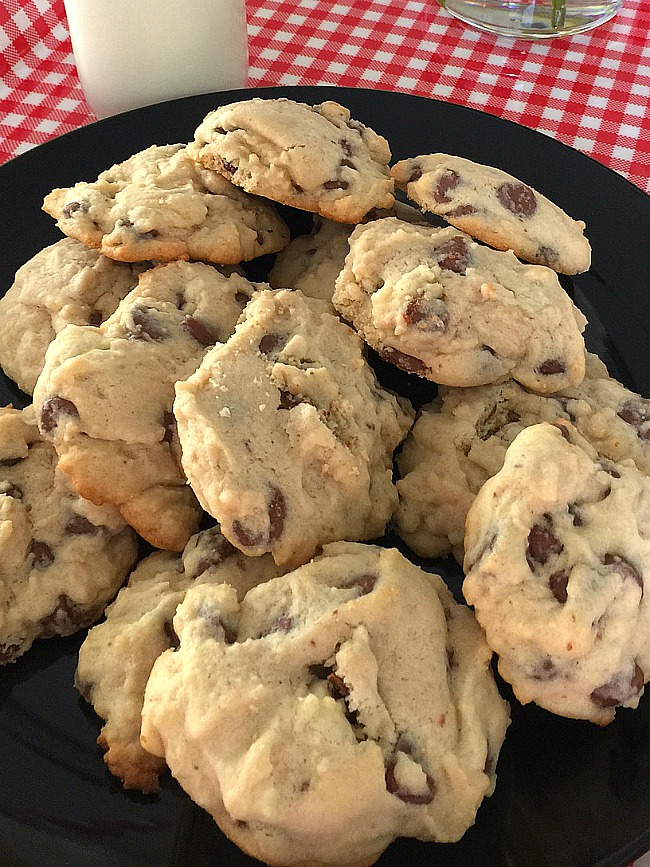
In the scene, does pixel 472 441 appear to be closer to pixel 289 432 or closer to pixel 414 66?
pixel 289 432

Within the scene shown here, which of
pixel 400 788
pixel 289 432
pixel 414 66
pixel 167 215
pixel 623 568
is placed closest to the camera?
pixel 400 788

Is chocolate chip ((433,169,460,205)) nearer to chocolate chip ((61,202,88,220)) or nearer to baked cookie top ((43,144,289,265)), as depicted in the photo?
baked cookie top ((43,144,289,265))

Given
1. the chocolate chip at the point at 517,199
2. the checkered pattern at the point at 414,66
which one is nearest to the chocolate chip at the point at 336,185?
the chocolate chip at the point at 517,199

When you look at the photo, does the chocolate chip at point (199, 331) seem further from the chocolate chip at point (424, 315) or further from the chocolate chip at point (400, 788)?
the chocolate chip at point (400, 788)

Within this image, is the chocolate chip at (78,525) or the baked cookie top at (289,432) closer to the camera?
the baked cookie top at (289,432)

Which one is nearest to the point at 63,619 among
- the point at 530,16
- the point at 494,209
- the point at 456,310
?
the point at 456,310

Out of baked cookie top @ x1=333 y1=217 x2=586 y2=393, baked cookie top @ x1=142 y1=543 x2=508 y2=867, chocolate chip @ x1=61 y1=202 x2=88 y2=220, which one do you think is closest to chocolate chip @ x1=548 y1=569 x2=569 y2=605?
baked cookie top @ x1=142 y1=543 x2=508 y2=867
